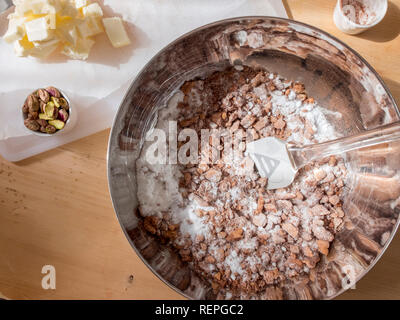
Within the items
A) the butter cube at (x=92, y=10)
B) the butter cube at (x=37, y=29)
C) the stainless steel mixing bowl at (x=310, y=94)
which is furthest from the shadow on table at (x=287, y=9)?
the butter cube at (x=37, y=29)

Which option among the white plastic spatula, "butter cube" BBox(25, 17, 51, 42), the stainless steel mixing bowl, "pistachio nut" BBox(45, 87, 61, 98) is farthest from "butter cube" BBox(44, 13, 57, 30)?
the white plastic spatula

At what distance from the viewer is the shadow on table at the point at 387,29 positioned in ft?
2.58

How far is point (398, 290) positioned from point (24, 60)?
985mm

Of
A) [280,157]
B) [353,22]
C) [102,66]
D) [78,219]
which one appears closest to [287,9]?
[353,22]

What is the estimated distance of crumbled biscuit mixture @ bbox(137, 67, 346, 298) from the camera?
76cm

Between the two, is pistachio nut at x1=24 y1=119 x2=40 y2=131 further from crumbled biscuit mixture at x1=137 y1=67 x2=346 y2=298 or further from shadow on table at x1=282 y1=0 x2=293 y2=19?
shadow on table at x1=282 y1=0 x2=293 y2=19

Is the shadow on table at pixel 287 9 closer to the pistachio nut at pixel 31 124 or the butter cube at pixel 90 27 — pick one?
the butter cube at pixel 90 27

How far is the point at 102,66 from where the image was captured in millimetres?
797

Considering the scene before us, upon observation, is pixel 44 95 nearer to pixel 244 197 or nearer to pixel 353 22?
pixel 244 197

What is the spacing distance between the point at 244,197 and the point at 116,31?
1.53 feet

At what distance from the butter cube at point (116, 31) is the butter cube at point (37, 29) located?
0.12m

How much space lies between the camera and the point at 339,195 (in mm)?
771

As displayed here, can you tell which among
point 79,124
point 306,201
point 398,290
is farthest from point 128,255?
point 398,290

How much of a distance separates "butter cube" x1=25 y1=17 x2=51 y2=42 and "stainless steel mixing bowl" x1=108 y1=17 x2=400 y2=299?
0.24 meters
